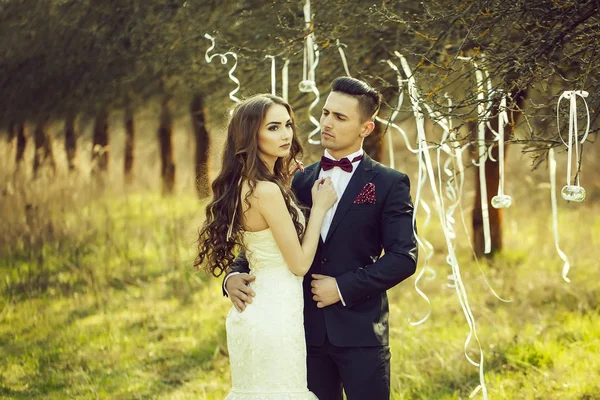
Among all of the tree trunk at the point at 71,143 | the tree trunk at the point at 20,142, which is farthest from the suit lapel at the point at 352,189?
the tree trunk at the point at 71,143

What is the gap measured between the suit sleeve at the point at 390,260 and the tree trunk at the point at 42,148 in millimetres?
5630

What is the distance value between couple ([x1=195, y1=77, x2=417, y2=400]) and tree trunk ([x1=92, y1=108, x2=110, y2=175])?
18.0 feet

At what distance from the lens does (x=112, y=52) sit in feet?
26.0

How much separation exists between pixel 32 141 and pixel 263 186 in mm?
5523

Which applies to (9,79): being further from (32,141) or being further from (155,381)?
(155,381)

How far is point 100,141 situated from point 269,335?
22.6 ft

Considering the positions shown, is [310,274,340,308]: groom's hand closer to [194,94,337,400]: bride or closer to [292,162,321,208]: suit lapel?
[194,94,337,400]: bride

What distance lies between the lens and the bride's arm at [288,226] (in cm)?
358

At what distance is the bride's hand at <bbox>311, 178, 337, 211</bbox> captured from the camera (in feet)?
12.0

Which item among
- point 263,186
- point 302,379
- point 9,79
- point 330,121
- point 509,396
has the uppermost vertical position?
point 9,79

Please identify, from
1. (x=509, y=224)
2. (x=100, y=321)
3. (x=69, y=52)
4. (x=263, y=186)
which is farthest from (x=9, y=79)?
(x=509, y=224)

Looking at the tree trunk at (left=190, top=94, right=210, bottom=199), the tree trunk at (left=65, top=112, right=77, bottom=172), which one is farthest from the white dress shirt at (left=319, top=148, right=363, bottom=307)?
the tree trunk at (left=65, top=112, right=77, bottom=172)

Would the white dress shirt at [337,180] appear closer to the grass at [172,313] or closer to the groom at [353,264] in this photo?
the groom at [353,264]

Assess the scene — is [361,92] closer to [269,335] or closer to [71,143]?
[269,335]
